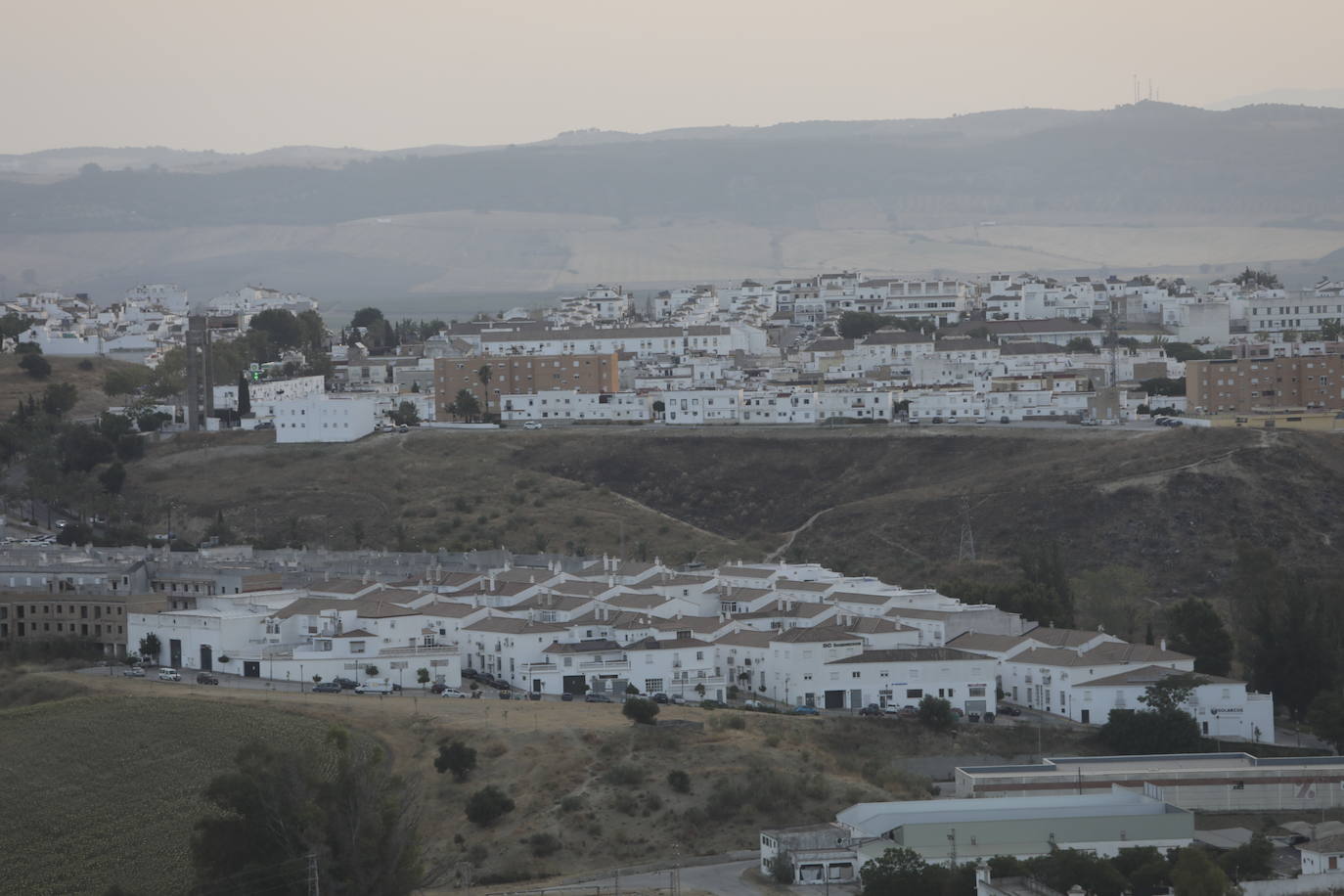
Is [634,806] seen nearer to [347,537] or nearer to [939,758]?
[939,758]

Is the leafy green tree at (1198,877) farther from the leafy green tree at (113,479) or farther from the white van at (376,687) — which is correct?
the leafy green tree at (113,479)

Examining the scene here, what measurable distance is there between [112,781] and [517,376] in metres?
48.9

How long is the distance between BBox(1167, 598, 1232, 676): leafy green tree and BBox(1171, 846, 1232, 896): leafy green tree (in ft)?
52.1

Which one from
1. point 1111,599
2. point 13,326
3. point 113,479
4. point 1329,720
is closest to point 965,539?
point 1111,599

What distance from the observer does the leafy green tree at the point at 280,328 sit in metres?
106

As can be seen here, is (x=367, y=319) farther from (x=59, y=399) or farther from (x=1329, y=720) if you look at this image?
(x=1329, y=720)

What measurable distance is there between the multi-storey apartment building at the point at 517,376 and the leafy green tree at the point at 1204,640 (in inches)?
1570

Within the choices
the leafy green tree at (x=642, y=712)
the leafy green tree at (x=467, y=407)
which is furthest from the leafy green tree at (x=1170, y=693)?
the leafy green tree at (x=467, y=407)

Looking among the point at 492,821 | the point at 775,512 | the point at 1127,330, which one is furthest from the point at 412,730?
the point at 1127,330

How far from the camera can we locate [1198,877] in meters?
30.5

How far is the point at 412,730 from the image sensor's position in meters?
40.5

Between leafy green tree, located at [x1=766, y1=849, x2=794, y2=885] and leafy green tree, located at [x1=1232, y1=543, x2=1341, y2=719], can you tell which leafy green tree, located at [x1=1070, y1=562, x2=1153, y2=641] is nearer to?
leafy green tree, located at [x1=1232, y1=543, x2=1341, y2=719]

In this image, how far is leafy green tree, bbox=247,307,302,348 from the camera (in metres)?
106

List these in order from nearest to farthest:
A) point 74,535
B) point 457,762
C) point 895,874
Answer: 1. point 895,874
2. point 457,762
3. point 74,535
